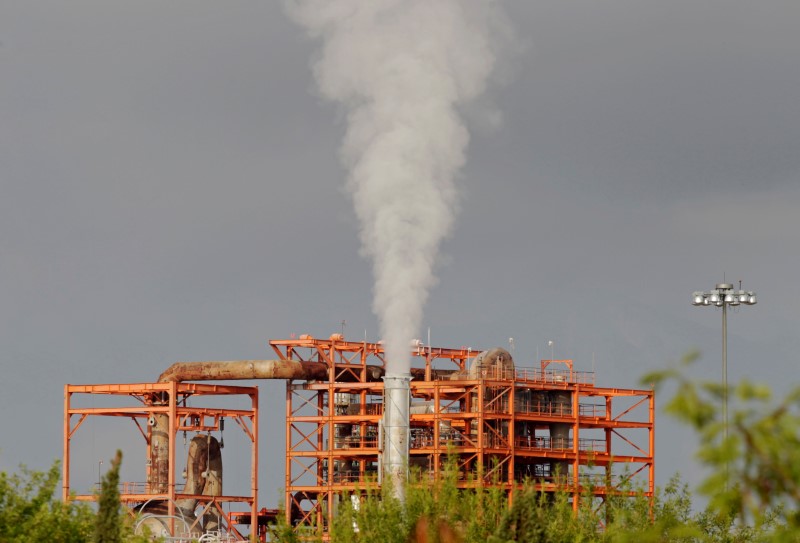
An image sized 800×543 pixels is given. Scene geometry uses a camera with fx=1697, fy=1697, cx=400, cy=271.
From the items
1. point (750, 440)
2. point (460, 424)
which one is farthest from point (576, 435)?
point (750, 440)

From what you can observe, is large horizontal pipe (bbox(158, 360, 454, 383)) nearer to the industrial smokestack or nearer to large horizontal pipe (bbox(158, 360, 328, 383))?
large horizontal pipe (bbox(158, 360, 328, 383))

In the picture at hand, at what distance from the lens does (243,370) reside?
370 ft

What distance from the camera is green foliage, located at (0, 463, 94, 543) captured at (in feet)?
→ 199

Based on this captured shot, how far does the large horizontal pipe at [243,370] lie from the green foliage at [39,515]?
46958 mm

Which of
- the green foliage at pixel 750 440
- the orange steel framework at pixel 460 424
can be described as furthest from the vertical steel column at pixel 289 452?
the green foliage at pixel 750 440

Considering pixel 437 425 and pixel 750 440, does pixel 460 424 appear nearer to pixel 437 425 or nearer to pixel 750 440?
pixel 437 425

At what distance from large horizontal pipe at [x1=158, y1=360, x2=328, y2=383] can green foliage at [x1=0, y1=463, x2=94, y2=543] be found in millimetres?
46958

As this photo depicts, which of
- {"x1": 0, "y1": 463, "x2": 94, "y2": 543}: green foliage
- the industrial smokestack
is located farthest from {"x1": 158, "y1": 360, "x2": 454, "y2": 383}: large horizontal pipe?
{"x1": 0, "y1": 463, "x2": 94, "y2": 543}: green foliage

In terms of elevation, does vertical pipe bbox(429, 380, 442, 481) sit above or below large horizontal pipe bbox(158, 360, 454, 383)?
below

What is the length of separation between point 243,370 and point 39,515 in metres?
52.3

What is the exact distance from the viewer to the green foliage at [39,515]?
60.5 meters

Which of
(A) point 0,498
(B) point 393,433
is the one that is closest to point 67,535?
(A) point 0,498

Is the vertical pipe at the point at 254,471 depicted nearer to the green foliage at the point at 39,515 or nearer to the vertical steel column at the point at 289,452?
the vertical steel column at the point at 289,452

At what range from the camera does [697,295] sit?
92375 millimetres
